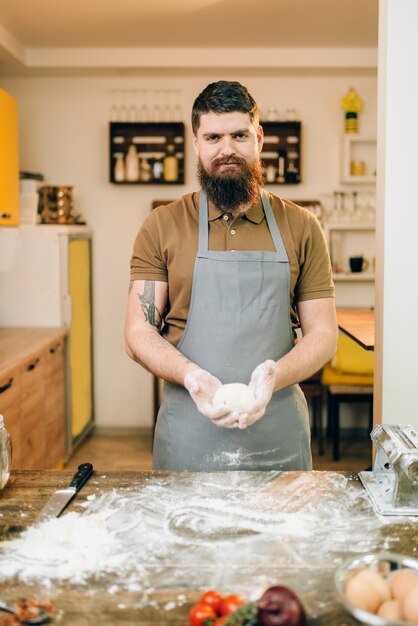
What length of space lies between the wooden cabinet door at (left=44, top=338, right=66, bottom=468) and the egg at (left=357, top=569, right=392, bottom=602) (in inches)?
118

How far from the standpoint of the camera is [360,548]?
1.26 meters

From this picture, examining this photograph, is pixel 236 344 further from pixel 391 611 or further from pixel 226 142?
pixel 391 611

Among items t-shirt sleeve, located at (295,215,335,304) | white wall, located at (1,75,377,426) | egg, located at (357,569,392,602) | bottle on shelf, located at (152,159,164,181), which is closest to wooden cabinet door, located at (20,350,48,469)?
white wall, located at (1,75,377,426)

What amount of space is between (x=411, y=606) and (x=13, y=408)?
8.43 ft

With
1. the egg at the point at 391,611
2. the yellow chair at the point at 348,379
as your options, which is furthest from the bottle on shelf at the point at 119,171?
the egg at the point at 391,611

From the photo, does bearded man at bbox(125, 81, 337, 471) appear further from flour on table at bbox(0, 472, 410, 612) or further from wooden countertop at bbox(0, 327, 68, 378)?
wooden countertop at bbox(0, 327, 68, 378)

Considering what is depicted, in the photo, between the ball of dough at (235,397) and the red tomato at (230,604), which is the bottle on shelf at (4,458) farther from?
the red tomato at (230,604)

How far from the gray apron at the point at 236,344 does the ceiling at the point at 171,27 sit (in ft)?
7.34

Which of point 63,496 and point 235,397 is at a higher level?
point 235,397

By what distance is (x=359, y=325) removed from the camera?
3.75 meters

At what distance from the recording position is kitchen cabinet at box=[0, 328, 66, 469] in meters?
3.19

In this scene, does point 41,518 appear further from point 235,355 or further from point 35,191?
point 35,191

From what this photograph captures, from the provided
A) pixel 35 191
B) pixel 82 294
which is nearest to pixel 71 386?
pixel 82 294

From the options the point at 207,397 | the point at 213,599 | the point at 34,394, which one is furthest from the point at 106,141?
the point at 213,599
